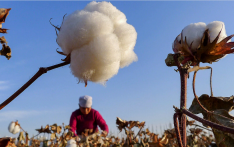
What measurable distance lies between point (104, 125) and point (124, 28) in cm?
426

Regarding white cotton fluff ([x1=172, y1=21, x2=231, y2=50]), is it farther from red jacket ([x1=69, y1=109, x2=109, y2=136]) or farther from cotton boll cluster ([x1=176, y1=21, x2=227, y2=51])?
red jacket ([x1=69, y1=109, x2=109, y2=136])

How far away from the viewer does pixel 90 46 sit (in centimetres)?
93

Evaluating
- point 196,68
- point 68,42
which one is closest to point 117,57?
point 68,42

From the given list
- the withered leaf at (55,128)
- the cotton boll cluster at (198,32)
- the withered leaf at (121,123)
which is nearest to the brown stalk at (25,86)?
the cotton boll cluster at (198,32)

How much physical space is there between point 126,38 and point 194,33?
305 millimetres

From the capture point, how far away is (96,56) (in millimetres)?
939

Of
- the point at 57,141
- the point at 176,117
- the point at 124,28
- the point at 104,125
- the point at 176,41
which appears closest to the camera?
the point at 176,117

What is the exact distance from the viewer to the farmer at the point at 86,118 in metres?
4.79

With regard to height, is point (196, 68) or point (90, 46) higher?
point (90, 46)

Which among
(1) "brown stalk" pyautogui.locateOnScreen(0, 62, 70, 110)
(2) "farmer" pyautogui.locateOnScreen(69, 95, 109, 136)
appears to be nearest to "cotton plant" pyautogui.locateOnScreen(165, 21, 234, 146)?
(1) "brown stalk" pyautogui.locateOnScreen(0, 62, 70, 110)

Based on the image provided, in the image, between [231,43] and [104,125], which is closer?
[231,43]

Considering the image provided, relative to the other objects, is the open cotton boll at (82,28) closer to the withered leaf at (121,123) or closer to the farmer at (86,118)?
the withered leaf at (121,123)

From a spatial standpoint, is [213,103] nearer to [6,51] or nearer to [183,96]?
[183,96]

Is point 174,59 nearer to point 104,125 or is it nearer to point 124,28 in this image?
point 124,28
